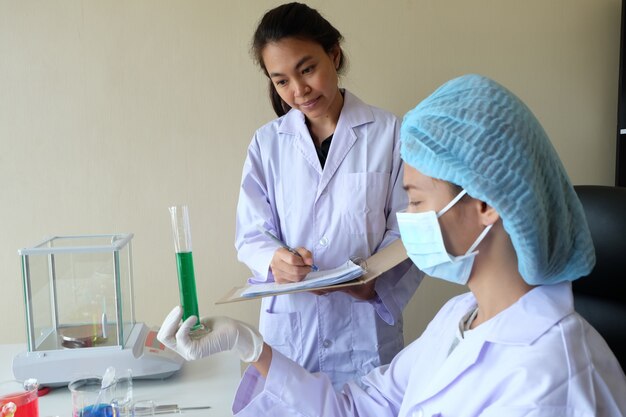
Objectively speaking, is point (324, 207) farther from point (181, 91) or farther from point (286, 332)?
point (181, 91)

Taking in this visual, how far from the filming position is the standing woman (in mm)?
1615

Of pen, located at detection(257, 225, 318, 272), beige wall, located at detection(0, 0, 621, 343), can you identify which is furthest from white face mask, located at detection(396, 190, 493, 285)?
beige wall, located at detection(0, 0, 621, 343)

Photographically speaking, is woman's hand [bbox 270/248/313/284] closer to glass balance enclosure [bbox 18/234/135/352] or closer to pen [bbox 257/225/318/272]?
pen [bbox 257/225/318/272]

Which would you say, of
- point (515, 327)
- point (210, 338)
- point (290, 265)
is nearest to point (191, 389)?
point (210, 338)

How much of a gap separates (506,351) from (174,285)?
1.63m

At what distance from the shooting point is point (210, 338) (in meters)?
→ 1.28

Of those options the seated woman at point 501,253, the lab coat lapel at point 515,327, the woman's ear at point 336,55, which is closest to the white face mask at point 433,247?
the seated woman at point 501,253

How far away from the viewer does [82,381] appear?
3.91 ft

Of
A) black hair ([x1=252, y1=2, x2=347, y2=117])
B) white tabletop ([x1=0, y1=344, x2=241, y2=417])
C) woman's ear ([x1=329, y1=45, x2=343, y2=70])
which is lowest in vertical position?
white tabletop ([x1=0, y1=344, x2=241, y2=417])

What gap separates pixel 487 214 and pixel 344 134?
2.55 ft

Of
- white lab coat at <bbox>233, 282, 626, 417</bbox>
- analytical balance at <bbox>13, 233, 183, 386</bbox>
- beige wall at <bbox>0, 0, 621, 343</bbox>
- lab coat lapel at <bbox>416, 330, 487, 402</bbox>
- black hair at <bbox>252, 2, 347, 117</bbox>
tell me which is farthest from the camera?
beige wall at <bbox>0, 0, 621, 343</bbox>

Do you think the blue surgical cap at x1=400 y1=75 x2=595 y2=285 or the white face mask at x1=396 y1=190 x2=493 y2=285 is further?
the white face mask at x1=396 y1=190 x2=493 y2=285

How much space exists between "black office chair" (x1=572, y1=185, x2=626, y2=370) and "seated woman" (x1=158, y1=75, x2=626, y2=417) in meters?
0.30

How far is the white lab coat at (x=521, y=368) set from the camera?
35.3 inches
